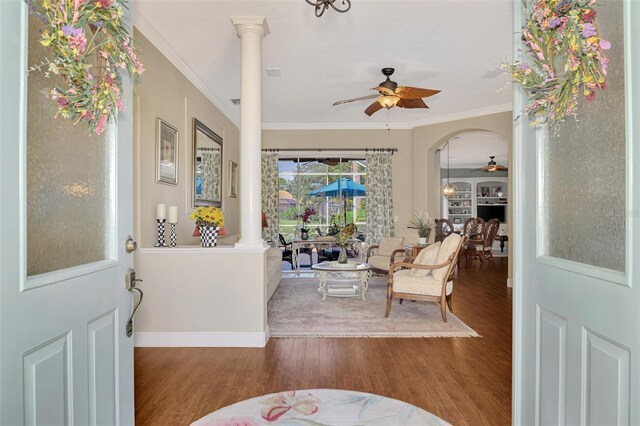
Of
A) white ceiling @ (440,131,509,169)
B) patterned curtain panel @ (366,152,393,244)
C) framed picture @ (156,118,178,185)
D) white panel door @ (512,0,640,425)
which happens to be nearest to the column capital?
framed picture @ (156,118,178,185)

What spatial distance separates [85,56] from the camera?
1210 millimetres

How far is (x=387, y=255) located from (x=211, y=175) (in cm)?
308

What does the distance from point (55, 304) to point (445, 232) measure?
373 inches

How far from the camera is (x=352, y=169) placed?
342 inches

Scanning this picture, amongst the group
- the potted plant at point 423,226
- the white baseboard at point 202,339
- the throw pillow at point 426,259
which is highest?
the potted plant at point 423,226

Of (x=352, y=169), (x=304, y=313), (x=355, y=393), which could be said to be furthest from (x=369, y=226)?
(x=355, y=393)

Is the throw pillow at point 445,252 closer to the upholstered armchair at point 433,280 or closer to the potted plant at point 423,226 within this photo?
the upholstered armchair at point 433,280

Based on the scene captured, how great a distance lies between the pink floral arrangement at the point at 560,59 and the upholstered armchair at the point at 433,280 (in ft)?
9.57

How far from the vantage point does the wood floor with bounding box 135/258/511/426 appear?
2.37 meters

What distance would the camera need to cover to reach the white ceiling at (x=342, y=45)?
3.34 metres

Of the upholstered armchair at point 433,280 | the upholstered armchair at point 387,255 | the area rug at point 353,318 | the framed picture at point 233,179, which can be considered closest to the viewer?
the area rug at point 353,318

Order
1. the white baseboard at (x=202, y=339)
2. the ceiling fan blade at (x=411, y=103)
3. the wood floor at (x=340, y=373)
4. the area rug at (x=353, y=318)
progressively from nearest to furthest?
1. the wood floor at (x=340, y=373)
2. the white baseboard at (x=202, y=339)
3. the area rug at (x=353, y=318)
4. the ceiling fan blade at (x=411, y=103)

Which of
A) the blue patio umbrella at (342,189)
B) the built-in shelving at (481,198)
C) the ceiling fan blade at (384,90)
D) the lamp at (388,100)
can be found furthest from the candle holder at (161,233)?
the built-in shelving at (481,198)

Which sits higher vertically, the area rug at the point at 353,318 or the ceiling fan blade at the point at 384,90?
the ceiling fan blade at the point at 384,90
